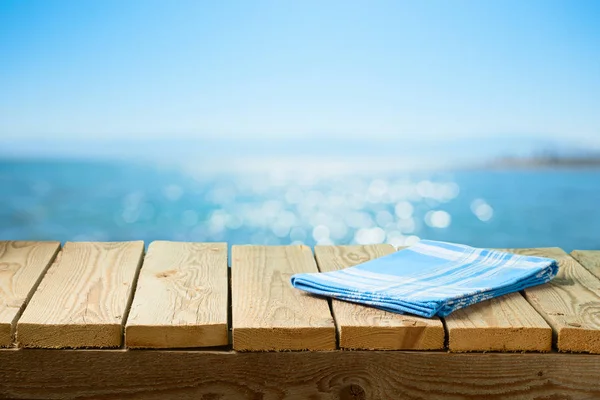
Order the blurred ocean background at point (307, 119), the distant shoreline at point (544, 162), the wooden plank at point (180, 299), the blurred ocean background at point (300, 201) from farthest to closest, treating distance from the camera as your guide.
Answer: the blurred ocean background at point (300, 201), the distant shoreline at point (544, 162), the blurred ocean background at point (307, 119), the wooden plank at point (180, 299)

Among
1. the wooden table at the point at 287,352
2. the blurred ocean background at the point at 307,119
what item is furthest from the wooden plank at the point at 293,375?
the blurred ocean background at the point at 307,119

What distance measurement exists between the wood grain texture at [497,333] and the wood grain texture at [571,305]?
0.12ft

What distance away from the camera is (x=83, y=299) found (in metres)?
1.66

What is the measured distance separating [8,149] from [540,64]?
4077 millimetres

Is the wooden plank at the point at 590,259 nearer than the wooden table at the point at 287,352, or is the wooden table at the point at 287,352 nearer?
the wooden table at the point at 287,352

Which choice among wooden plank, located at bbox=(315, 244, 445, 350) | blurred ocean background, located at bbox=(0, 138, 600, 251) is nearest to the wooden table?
wooden plank, located at bbox=(315, 244, 445, 350)

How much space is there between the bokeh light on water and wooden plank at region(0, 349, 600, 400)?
14.4 feet

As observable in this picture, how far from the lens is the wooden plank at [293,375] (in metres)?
1.53

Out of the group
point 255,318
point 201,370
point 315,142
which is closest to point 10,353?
point 201,370

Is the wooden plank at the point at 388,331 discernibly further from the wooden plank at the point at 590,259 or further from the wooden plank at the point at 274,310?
the wooden plank at the point at 590,259

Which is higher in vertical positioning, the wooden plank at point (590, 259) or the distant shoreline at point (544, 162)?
the distant shoreline at point (544, 162)

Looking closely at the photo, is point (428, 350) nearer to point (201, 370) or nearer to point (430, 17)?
point (201, 370)

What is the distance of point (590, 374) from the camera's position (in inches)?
61.7

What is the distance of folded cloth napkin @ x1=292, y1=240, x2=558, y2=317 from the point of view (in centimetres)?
160
